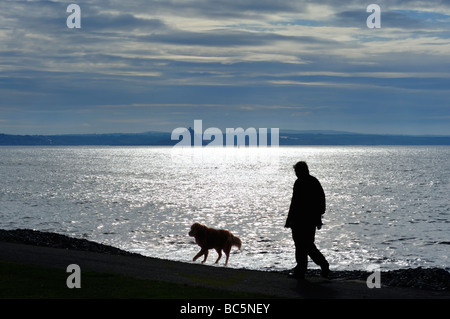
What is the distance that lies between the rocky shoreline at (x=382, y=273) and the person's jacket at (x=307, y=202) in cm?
304

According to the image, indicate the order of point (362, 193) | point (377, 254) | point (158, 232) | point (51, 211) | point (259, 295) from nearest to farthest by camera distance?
point (259, 295) → point (377, 254) → point (158, 232) → point (51, 211) → point (362, 193)

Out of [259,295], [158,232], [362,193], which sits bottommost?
[362,193]

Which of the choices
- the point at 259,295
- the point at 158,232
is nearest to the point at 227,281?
the point at 259,295

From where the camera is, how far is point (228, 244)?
17.0m

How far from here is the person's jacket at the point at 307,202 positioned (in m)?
13.1

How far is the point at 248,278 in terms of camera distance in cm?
1420

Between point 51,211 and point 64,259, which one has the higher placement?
point 64,259

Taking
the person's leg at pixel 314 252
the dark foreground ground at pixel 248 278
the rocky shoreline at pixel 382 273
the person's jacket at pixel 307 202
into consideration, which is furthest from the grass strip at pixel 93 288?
the rocky shoreline at pixel 382 273

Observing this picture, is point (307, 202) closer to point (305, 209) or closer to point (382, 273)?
point (305, 209)

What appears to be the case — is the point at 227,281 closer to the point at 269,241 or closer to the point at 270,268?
the point at 270,268

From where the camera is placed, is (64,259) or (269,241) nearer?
(64,259)

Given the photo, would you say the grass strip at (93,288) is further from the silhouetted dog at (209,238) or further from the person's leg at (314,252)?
the silhouetted dog at (209,238)

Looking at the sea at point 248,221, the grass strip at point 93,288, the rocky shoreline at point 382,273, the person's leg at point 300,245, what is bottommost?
the sea at point 248,221
